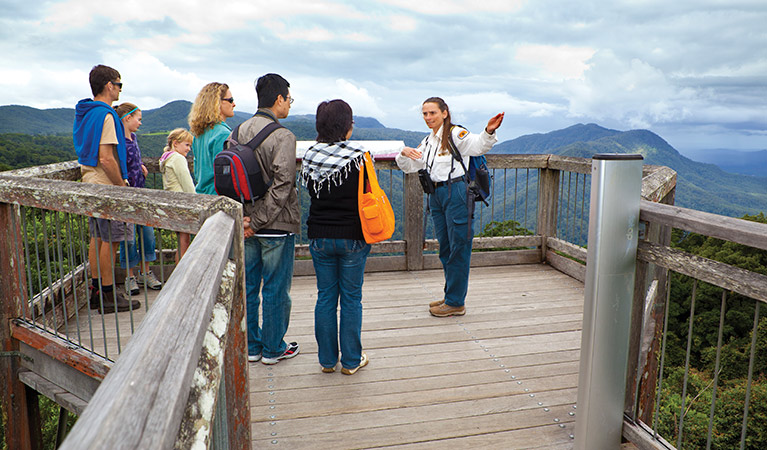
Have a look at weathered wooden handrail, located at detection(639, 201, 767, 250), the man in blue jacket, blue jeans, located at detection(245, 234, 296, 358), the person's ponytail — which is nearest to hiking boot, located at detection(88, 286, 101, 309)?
the man in blue jacket

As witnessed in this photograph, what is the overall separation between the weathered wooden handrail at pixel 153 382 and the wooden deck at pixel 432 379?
2.10 m

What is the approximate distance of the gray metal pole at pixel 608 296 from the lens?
2.43 metres

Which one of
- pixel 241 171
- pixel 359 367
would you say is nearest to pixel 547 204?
pixel 359 367

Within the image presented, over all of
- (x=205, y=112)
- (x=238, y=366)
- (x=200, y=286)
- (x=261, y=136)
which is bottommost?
(x=238, y=366)

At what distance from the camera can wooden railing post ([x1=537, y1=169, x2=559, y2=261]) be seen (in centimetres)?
637

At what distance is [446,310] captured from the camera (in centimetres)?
489

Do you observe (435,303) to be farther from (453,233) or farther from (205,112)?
(205,112)

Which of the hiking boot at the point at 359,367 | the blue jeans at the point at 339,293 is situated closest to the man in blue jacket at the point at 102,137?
the blue jeans at the point at 339,293

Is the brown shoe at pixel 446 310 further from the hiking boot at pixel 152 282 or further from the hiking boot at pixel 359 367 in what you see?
the hiking boot at pixel 152 282

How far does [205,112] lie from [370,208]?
148 cm

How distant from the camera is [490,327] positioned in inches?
185

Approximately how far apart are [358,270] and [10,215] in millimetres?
2476

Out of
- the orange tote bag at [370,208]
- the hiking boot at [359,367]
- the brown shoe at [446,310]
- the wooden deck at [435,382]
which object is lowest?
the wooden deck at [435,382]

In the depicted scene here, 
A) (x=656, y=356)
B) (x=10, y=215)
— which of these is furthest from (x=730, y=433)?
(x=10, y=215)
